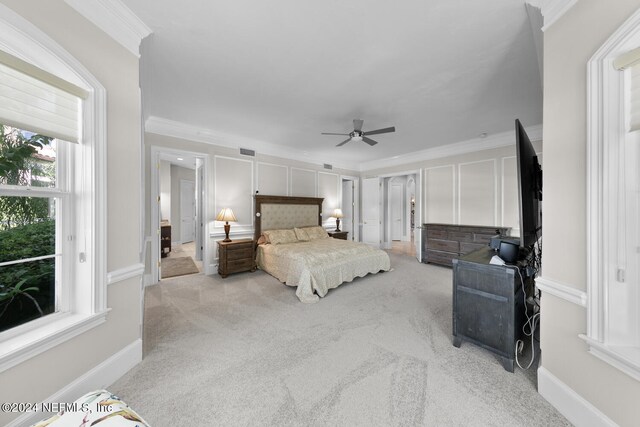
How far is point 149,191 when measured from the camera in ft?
12.3

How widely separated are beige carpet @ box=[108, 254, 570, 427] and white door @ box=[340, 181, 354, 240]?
13.1ft

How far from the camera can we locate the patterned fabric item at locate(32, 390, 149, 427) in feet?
2.84

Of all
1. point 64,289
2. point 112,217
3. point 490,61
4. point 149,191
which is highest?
point 490,61

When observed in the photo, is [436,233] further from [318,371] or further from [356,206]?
[318,371]

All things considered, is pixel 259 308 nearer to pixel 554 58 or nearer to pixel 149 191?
pixel 149 191

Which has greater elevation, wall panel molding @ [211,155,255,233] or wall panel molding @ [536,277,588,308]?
wall panel molding @ [211,155,255,233]

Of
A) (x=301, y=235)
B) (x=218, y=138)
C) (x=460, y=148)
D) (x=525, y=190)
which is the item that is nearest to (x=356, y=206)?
(x=301, y=235)

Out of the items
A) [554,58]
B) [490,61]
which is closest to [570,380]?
[554,58]

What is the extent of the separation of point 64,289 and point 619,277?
3.29m

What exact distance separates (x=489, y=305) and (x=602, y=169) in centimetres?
125

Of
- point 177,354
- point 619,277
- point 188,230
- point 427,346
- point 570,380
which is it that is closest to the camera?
point 619,277

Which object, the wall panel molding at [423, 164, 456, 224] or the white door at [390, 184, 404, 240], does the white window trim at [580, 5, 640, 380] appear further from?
the white door at [390, 184, 404, 240]

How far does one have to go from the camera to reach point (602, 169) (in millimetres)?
1188

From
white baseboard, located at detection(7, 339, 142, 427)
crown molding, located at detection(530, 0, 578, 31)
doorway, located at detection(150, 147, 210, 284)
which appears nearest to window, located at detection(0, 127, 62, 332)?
white baseboard, located at detection(7, 339, 142, 427)
